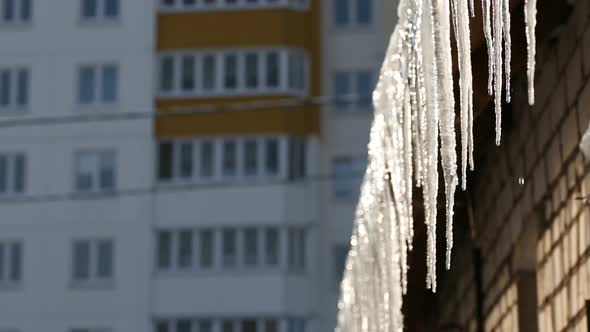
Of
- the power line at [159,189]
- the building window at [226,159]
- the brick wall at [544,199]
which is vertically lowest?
the power line at [159,189]

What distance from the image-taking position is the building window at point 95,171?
36125 mm

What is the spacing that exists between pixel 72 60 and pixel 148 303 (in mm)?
6358

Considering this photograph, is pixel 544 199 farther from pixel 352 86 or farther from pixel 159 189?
pixel 352 86

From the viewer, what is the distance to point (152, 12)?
36.0m

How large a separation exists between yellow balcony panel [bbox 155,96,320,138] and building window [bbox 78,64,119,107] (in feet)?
5.06

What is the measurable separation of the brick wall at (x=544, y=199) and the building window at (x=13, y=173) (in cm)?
3043

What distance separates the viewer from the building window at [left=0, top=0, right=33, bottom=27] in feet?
121

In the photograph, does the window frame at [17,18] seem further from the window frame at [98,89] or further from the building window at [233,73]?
the building window at [233,73]

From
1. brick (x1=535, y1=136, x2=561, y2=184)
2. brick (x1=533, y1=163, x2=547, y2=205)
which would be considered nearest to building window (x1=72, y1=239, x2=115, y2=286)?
brick (x1=533, y1=163, x2=547, y2=205)

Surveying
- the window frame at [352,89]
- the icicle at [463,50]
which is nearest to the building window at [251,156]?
the window frame at [352,89]

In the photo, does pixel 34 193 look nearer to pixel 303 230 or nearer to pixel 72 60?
pixel 72 60

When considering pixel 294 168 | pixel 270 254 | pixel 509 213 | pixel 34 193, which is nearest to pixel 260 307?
pixel 270 254

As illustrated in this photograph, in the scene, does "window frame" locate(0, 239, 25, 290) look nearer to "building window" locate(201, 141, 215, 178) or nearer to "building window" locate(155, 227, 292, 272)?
"building window" locate(155, 227, 292, 272)

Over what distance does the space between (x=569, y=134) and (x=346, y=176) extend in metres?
31.5
